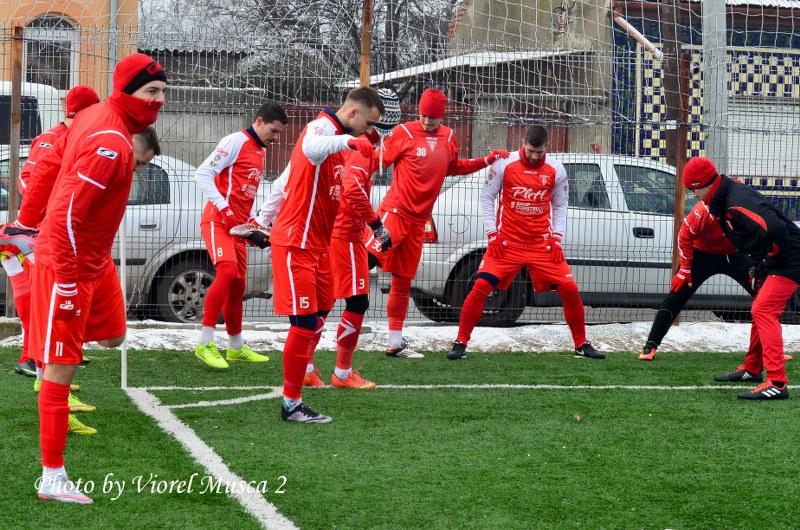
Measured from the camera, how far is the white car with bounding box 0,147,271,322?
11.4 m

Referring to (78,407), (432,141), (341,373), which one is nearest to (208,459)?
(78,407)

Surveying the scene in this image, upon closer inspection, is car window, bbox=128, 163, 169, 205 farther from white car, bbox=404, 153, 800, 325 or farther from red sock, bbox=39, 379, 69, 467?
red sock, bbox=39, 379, 69, 467

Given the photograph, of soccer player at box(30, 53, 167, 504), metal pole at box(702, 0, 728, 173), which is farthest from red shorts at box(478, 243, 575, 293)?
soccer player at box(30, 53, 167, 504)

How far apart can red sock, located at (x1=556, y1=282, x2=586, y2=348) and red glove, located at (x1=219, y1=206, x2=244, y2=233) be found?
2.86 metres

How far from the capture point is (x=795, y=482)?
576 centimetres

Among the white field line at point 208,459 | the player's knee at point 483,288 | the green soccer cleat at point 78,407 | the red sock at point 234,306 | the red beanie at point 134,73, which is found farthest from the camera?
the player's knee at point 483,288

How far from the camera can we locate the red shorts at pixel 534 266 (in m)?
10.1

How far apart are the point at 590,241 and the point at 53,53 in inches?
219

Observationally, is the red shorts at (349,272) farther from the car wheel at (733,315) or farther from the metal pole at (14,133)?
the car wheel at (733,315)

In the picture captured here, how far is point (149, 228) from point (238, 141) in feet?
8.35

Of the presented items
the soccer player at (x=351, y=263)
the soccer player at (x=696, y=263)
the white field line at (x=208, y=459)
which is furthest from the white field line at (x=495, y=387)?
the soccer player at (x=696, y=263)

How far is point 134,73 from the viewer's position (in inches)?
215

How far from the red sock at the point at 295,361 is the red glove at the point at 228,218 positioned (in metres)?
2.28

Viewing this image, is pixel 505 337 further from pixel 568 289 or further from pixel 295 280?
pixel 295 280
